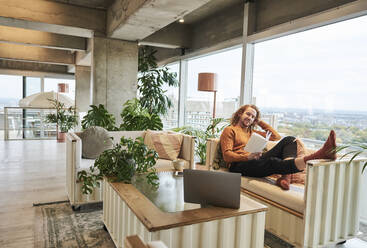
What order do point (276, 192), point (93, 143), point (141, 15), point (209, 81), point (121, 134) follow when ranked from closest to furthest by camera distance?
point (276, 192)
point (93, 143)
point (141, 15)
point (121, 134)
point (209, 81)

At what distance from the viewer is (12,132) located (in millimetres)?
9430

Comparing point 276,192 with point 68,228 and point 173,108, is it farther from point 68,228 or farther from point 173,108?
point 173,108

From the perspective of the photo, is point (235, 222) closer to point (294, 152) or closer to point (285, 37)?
point (294, 152)

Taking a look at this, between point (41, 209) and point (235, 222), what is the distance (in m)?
2.16

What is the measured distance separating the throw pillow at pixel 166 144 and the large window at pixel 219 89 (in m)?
1.41

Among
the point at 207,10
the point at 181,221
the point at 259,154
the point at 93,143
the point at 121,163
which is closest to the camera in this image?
the point at 181,221

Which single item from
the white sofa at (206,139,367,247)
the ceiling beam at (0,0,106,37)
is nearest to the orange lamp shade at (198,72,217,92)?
the ceiling beam at (0,0,106,37)

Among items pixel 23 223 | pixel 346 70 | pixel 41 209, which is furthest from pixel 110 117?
pixel 346 70

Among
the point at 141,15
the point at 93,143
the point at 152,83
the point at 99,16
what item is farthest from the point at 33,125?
the point at 141,15

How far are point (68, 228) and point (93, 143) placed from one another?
1138 mm

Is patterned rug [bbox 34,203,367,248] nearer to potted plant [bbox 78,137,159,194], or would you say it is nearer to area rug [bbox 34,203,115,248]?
area rug [bbox 34,203,115,248]

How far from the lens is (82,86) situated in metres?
9.06

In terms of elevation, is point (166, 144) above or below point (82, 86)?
below

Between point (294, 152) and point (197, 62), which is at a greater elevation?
point (197, 62)
